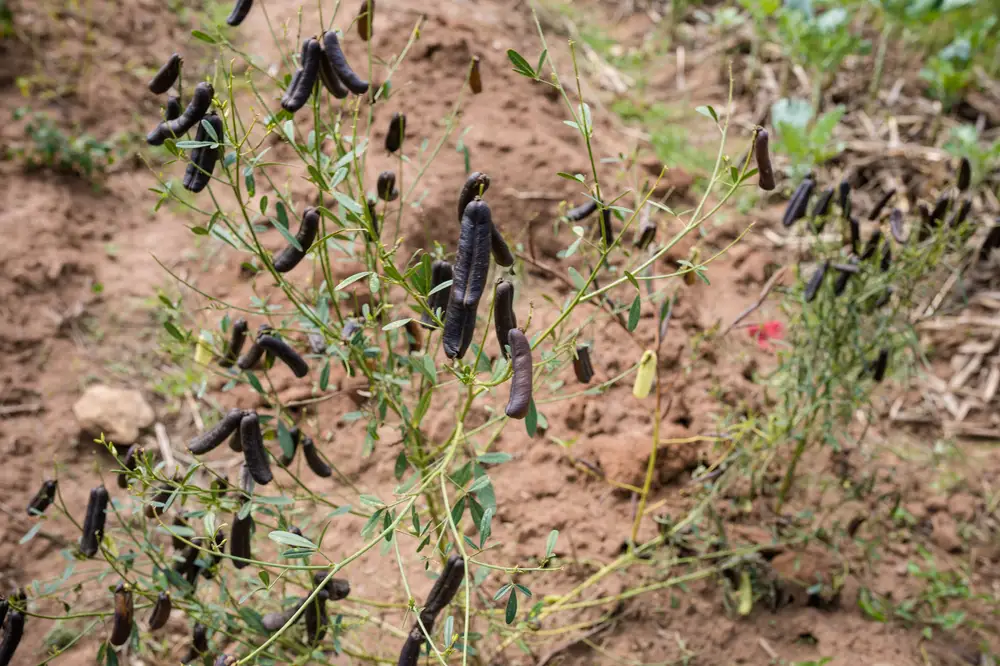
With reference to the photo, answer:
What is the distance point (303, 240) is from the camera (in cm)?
181

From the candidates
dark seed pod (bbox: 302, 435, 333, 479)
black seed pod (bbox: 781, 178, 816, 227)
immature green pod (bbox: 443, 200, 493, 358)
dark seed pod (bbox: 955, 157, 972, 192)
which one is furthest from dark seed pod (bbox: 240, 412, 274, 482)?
dark seed pod (bbox: 955, 157, 972, 192)

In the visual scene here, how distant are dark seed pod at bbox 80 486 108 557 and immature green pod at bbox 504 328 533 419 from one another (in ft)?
3.82

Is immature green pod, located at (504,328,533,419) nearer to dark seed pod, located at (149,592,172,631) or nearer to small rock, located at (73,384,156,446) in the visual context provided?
dark seed pod, located at (149,592,172,631)

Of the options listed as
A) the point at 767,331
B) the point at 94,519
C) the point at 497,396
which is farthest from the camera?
the point at 767,331

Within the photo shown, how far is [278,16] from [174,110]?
11.6 ft

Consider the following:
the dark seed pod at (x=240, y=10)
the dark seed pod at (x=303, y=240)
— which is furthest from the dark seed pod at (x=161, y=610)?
the dark seed pod at (x=240, y=10)

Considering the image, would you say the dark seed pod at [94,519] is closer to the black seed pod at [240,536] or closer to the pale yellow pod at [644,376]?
the black seed pod at [240,536]

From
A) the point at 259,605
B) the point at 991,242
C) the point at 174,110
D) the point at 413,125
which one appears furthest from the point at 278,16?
the point at 991,242

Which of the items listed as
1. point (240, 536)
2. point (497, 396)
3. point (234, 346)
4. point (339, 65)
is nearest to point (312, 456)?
point (240, 536)

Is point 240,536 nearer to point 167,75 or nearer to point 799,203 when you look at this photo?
point 167,75

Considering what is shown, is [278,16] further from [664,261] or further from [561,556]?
[561,556]

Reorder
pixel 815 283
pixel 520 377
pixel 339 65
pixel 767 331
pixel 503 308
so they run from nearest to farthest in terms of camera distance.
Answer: pixel 520 377, pixel 503 308, pixel 339 65, pixel 815 283, pixel 767 331

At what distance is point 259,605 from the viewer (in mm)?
2512

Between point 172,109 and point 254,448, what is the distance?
0.81m
